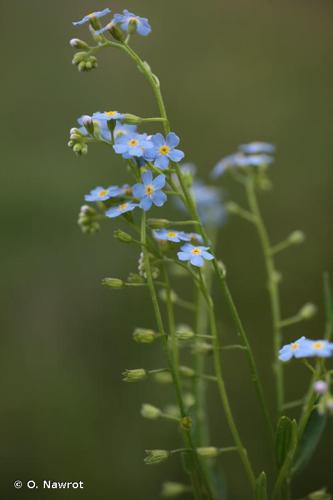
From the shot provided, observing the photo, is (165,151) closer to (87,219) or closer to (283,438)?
(87,219)

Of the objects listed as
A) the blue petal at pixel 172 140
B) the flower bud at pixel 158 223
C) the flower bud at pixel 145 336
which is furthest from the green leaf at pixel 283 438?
the blue petal at pixel 172 140

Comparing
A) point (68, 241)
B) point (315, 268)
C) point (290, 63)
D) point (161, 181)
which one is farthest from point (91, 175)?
point (161, 181)

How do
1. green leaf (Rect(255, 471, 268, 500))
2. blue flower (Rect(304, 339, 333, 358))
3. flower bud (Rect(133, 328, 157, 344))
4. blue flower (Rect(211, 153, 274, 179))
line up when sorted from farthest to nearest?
blue flower (Rect(211, 153, 274, 179)) → flower bud (Rect(133, 328, 157, 344)) → green leaf (Rect(255, 471, 268, 500)) → blue flower (Rect(304, 339, 333, 358))

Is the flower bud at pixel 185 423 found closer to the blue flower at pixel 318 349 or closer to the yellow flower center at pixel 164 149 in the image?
the blue flower at pixel 318 349

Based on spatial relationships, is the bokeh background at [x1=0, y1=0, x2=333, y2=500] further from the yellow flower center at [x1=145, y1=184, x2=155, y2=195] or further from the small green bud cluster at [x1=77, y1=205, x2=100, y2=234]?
the yellow flower center at [x1=145, y1=184, x2=155, y2=195]

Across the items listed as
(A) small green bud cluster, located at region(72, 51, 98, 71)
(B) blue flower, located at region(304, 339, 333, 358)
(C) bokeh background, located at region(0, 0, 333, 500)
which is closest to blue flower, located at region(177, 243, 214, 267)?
(B) blue flower, located at region(304, 339, 333, 358)

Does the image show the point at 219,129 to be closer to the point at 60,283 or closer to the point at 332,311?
the point at 60,283
